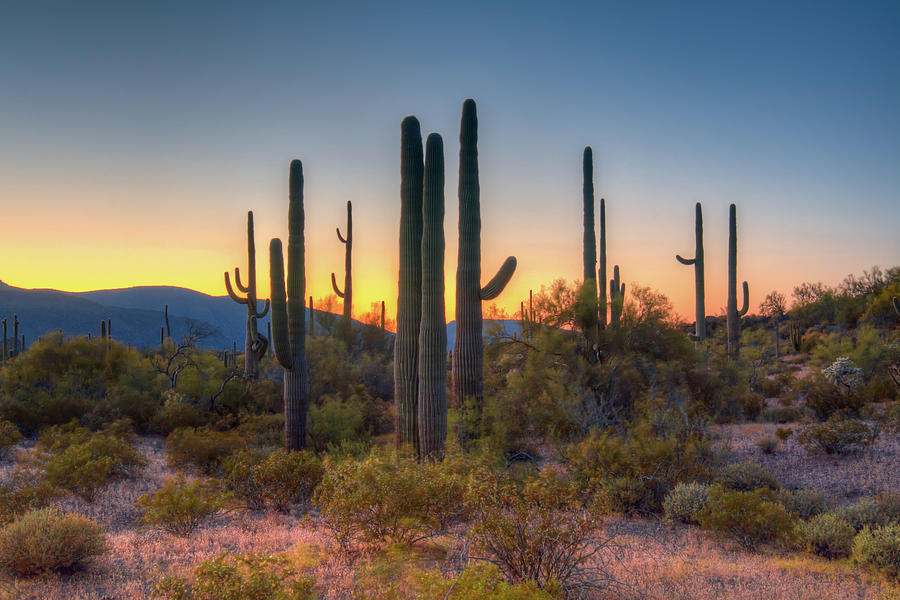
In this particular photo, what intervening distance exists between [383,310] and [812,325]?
28.0 metres

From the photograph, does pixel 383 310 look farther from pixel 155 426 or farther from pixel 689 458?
pixel 689 458

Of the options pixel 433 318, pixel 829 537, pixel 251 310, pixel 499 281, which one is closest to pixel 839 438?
pixel 829 537

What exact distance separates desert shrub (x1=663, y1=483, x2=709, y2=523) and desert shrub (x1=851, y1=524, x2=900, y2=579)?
2.03 metres

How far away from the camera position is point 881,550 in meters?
6.12

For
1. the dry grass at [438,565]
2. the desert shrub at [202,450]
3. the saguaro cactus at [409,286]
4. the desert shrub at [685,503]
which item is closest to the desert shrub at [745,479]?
the desert shrub at [685,503]

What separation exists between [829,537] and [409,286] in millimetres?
7287

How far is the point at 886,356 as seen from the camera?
20.1 m

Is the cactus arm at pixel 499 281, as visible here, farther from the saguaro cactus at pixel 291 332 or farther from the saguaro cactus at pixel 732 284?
the saguaro cactus at pixel 732 284

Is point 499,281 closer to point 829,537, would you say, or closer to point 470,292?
point 470,292

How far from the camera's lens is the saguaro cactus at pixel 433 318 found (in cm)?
1012

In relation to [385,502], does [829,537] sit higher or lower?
lower

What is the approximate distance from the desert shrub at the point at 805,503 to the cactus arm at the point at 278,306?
9.71 metres

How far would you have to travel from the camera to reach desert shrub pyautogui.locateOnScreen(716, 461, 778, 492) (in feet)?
30.7

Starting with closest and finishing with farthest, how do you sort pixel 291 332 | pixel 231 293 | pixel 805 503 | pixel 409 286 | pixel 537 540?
pixel 537 540 < pixel 805 503 < pixel 409 286 < pixel 291 332 < pixel 231 293
